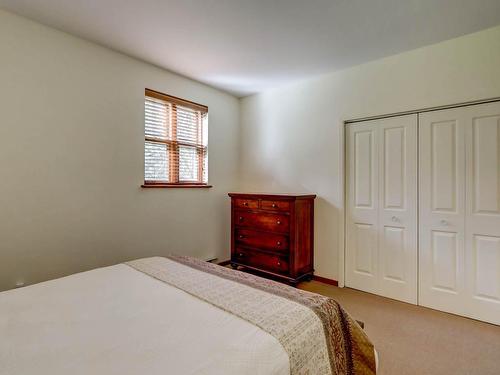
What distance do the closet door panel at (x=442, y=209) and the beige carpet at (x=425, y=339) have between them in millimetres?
239

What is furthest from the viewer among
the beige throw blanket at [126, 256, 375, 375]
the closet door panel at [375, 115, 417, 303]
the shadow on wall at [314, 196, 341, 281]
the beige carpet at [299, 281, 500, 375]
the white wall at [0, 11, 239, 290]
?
the shadow on wall at [314, 196, 341, 281]

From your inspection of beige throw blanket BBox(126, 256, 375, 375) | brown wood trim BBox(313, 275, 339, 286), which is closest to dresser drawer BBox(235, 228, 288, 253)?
brown wood trim BBox(313, 275, 339, 286)

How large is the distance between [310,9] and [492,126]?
6.14 ft

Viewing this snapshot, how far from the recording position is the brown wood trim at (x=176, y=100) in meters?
3.15

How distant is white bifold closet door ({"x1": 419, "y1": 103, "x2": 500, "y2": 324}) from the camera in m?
2.39

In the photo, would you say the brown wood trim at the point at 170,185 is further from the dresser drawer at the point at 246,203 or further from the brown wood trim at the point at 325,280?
A: the brown wood trim at the point at 325,280

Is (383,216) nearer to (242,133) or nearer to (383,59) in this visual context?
(383,59)

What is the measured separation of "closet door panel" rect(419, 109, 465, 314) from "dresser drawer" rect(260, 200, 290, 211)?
1.36m

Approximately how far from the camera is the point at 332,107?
330 cm

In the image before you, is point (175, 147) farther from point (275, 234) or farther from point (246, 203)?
point (275, 234)

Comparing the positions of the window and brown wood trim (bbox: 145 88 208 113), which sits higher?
brown wood trim (bbox: 145 88 208 113)

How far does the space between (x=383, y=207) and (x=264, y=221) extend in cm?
135

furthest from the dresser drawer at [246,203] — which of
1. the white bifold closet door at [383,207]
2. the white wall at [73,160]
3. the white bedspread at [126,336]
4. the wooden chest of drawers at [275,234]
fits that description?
the white bedspread at [126,336]

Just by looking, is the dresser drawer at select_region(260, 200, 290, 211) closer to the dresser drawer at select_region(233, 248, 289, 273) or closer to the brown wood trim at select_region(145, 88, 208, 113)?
the dresser drawer at select_region(233, 248, 289, 273)
